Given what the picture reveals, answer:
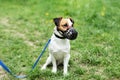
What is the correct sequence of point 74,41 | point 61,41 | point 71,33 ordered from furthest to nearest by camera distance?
point 74,41 < point 61,41 < point 71,33

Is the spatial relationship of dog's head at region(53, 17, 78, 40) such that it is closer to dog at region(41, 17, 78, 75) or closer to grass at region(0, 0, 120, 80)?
dog at region(41, 17, 78, 75)

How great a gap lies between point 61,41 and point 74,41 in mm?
2108

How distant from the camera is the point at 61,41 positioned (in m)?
4.66

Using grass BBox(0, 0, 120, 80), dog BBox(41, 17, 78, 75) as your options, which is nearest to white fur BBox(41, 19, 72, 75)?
dog BBox(41, 17, 78, 75)

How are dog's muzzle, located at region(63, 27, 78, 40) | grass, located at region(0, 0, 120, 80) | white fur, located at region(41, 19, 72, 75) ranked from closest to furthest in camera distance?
dog's muzzle, located at region(63, 27, 78, 40), white fur, located at region(41, 19, 72, 75), grass, located at region(0, 0, 120, 80)

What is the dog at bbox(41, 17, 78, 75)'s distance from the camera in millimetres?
4473

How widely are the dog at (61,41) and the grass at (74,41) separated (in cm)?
17

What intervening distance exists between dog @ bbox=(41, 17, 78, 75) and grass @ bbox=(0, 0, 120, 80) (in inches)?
6.5

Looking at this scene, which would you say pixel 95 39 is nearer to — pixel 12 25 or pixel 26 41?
pixel 26 41

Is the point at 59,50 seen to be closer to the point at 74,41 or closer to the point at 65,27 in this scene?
the point at 65,27

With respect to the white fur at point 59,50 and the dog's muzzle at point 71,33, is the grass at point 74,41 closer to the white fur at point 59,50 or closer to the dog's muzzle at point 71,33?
the white fur at point 59,50

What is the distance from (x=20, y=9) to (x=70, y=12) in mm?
2130

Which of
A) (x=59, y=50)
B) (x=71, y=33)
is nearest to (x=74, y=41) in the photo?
(x=59, y=50)

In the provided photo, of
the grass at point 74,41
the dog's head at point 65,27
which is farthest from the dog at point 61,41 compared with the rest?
the grass at point 74,41
